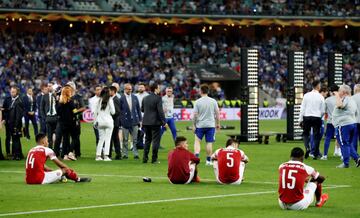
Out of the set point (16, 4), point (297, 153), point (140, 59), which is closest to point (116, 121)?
point (297, 153)

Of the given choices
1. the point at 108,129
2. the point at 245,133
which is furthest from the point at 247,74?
the point at 108,129

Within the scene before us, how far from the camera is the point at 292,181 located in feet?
48.9

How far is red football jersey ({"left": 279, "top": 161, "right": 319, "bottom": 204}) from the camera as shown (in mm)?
14906

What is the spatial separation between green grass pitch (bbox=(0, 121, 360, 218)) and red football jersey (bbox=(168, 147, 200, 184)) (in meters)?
0.24

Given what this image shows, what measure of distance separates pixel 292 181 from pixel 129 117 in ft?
40.2

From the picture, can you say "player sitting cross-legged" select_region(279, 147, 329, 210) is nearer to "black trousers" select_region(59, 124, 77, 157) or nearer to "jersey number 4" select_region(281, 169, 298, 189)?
"jersey number 4" select_region(281, 169, 298, 189)

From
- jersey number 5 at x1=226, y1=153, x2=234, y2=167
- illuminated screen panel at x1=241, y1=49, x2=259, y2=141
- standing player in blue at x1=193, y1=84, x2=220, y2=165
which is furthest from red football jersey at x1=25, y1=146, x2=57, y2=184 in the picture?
illuminated screen panel at x1=241, y1=49, x2=259, y2=141

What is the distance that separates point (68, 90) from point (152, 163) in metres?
3.04

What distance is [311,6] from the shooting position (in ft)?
243

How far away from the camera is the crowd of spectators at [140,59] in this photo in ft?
194

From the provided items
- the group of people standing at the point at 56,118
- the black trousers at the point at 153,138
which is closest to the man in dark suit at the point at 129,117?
the group of people standing at the point at 56,118

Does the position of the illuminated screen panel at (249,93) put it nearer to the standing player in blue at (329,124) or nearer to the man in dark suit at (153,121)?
the standing player in blue at (329,124)

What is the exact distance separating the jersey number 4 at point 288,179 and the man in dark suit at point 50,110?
12.8 metres

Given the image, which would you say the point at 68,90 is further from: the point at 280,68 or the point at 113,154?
the point at 280,68
